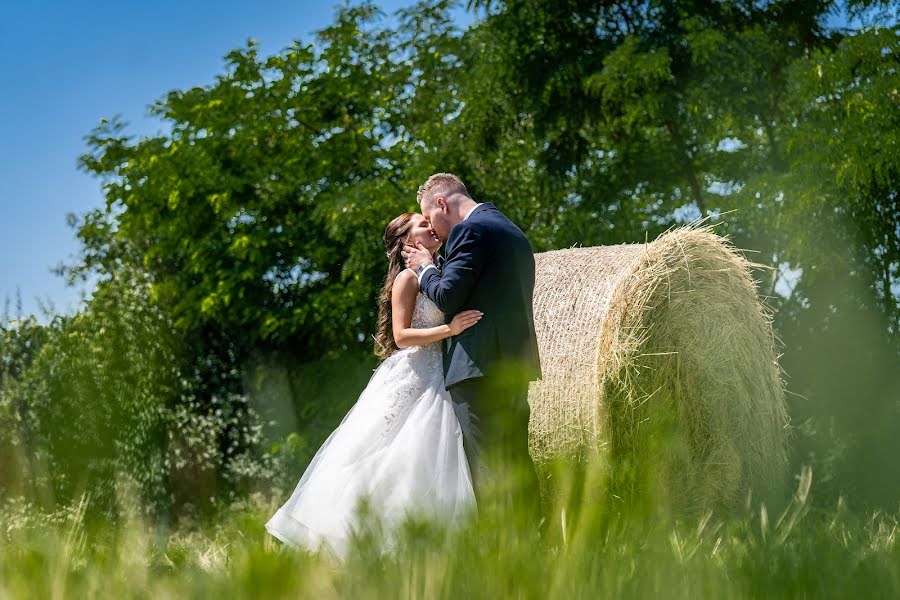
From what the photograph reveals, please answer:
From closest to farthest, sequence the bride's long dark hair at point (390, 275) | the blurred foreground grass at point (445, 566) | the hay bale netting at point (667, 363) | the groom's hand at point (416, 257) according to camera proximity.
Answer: the blurred foreground grass at point (445, 566)
the groom's hand at point (416, 257)
the bride's long dark hair at point (390, 275)
the hay bale netting at point (667, 363)

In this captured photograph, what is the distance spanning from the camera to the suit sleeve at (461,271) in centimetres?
386

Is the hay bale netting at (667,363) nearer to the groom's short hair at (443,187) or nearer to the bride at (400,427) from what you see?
the bride at (400,427)

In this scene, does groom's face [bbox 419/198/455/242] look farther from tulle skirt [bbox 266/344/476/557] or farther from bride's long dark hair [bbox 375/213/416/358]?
tulle skirt [bbox 266/344/476/557]

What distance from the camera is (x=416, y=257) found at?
4320 millimetres

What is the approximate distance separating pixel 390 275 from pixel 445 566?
3.77 metres

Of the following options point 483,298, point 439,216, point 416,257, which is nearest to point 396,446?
point 483,298

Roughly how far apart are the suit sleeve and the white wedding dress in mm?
394

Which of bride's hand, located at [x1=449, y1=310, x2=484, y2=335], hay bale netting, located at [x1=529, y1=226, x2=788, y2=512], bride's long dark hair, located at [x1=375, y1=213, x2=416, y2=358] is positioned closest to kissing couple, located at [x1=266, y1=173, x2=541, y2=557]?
bride's hand, located at [x1=449, y1=310, x2=484, y2=335]

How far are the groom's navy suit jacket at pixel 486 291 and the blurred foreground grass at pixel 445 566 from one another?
105 inches

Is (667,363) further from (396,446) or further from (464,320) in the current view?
(396,446)

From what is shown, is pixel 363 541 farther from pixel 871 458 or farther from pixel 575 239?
pixel 575 239

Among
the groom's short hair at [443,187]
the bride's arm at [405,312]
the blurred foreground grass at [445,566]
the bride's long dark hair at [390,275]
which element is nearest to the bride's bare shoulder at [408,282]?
A: the bride's arm at [405,312]

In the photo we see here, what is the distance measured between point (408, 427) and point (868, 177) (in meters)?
5.21

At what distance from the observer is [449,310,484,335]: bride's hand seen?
154 inches
